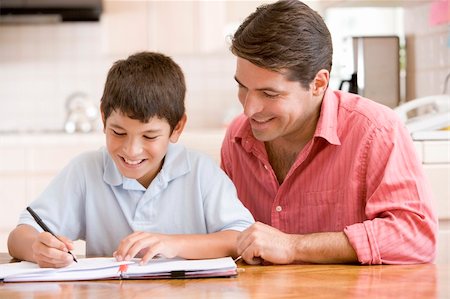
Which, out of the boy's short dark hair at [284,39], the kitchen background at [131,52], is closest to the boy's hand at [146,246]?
the boy's short dark hair at [284,39]

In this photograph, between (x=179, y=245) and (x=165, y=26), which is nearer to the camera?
(x=179, y=245)

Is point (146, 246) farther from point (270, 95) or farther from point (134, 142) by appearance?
point (270, 95)

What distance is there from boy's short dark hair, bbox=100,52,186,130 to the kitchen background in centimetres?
182

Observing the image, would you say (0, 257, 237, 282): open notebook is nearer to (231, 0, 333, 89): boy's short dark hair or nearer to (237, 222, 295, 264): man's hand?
(237, 222, 295, 264): man's hand

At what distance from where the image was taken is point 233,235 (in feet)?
5.65

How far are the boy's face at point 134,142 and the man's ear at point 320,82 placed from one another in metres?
0.37

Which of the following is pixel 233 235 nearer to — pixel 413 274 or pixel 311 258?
pixel 311 258

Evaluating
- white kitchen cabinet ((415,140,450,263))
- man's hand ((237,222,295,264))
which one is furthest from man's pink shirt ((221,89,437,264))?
white kitchen cabinet ((415,140,450,263))

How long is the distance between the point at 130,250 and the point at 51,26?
308cm

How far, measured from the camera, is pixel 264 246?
1.60 m

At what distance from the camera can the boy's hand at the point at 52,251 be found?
4.95 ft

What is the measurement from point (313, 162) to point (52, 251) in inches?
27.9

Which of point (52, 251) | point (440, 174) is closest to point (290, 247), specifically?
point (52, 251)

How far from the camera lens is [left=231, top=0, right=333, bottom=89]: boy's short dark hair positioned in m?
1.81
